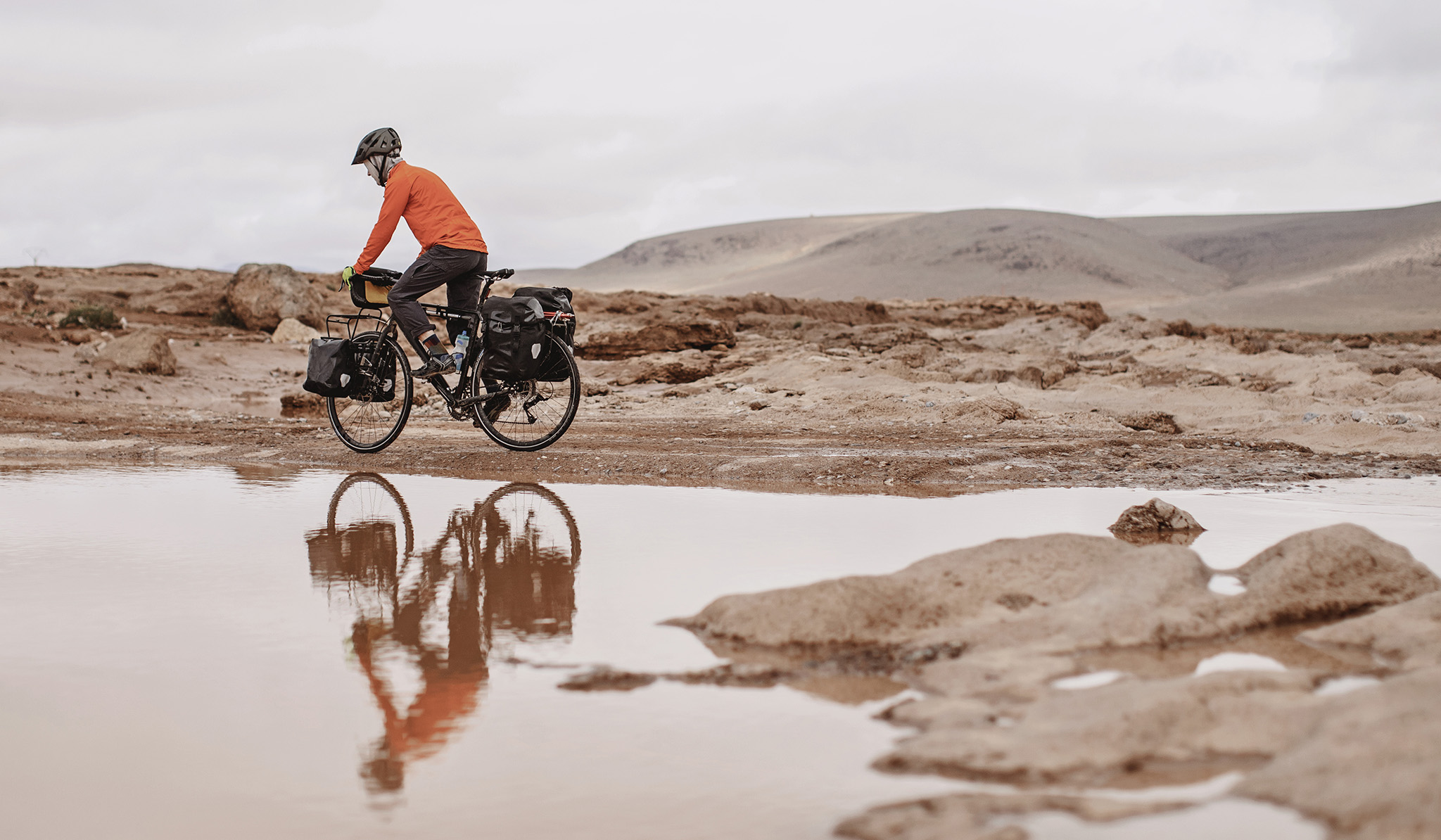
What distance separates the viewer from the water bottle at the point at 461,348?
23.7 feet

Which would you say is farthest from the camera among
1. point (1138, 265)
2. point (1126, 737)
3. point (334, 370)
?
point (1138, 265)

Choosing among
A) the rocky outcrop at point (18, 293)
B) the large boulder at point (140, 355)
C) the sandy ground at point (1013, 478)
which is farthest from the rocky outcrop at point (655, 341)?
the rocky outcrop at point (18, 293)

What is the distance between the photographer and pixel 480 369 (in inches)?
281

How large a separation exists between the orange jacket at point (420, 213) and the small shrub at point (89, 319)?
1723 centimetres

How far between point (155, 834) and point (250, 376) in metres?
17.4

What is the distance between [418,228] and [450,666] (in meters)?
4.90

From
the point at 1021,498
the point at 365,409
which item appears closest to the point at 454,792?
the point at 1021,498

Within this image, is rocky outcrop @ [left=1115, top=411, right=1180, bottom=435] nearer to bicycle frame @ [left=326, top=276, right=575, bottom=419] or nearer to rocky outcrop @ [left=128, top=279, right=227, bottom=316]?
bicycle frame @ [left=326, top=276, right=575, bottom=419]

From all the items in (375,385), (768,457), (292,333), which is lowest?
(768,457)

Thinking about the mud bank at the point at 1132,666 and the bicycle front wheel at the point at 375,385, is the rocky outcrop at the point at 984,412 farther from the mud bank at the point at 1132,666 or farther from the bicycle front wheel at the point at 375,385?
the mud bank at the point at 1132,666

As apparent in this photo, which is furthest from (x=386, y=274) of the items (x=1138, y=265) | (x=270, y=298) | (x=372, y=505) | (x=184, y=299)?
(x=1138, y=265)

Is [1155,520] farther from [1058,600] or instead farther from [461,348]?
[461,348]

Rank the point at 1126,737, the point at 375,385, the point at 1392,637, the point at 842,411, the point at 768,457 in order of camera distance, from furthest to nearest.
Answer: the point at 842,411 → the point at 375,385 → the point at 768,457 → the point at 1392,637 → the point at 1126,737

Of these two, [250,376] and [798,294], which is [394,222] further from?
[798,294]
